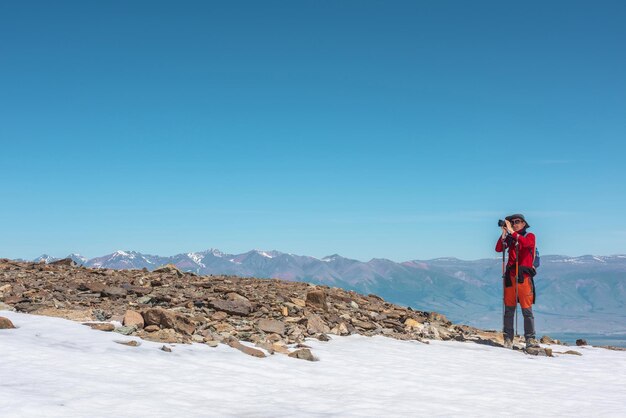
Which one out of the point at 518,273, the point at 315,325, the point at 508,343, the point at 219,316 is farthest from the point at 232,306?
the point at 518,273

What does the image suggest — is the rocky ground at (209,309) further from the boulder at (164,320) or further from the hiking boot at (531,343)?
the hiking boot at (531,343)

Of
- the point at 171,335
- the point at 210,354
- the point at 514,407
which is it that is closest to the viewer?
the point at 514,407

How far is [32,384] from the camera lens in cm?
707

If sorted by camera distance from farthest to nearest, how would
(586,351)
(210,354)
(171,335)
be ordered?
(586,351)
(171,335)
(210,354)

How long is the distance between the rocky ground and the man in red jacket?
959 millimetres

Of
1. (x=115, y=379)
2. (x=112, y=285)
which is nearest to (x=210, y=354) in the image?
(x=115, y=379)

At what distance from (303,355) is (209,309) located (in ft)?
13.2

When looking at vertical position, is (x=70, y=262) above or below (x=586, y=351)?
above

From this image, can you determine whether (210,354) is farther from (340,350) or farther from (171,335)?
(340,350)

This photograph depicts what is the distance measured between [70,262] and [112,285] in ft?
25.0

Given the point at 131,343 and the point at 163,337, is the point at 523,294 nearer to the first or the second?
the point at 163,337

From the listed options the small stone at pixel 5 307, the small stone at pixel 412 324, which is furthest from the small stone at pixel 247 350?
the small stone at pixel 412 324

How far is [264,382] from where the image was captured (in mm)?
8891

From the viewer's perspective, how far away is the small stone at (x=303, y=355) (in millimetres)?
11016
